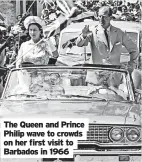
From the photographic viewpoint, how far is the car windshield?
539 centimetres

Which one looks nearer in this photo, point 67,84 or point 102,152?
point 102,152

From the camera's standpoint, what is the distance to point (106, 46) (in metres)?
7.00

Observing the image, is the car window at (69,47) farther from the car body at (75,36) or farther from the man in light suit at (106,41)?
the man in light suit at (106,41)

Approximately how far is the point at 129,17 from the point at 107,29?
1902 millimetres

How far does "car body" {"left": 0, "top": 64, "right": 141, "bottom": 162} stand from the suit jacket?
1147mm

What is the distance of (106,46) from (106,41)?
78mm

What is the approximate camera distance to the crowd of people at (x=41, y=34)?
22.5 feet

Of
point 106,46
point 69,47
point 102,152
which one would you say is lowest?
point 102,152

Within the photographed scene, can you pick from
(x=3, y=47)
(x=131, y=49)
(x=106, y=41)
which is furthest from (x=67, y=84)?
(x=3, y=47)

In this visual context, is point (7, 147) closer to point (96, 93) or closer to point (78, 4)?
point (96, 93)

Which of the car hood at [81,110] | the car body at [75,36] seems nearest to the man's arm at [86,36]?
the car body at [75,36]

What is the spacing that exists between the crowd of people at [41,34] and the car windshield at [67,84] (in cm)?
91

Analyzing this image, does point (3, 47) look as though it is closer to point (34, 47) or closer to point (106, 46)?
point (34, 47)

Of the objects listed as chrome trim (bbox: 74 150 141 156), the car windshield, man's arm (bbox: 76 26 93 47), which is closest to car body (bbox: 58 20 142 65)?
man's arm (bbox: 76 26 93 47)
